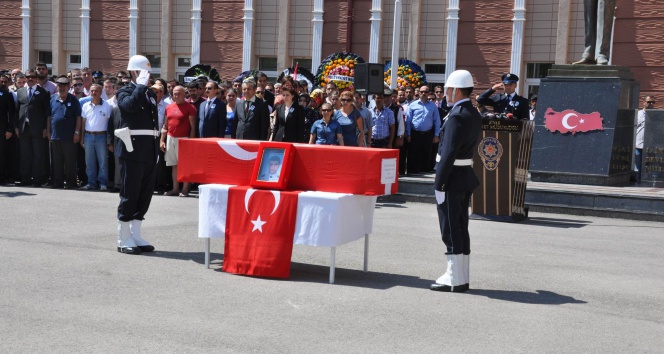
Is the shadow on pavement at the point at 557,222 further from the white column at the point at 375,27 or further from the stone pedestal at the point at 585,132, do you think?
the white column at the point at 375,27

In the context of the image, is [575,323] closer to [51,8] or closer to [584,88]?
[584,88]

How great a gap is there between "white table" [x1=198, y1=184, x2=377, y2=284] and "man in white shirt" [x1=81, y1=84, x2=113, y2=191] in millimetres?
7846

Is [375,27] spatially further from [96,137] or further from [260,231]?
[260,231]

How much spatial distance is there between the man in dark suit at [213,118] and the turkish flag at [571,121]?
5448 mm

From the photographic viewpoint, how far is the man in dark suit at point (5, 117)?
675 inches

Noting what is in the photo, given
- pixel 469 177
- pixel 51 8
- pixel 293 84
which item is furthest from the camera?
pixel 51 8

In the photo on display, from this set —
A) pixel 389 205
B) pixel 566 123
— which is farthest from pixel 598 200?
pixel 389 205

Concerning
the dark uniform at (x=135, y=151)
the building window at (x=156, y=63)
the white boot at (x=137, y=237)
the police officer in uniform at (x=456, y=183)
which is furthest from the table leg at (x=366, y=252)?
the building window at (x=156, y=63)

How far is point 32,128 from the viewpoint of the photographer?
1717 cm

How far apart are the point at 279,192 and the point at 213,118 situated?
287 inches

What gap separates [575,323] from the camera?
7.32 metres

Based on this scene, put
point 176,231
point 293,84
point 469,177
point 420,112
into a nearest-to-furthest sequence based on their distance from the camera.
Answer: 1. point 469,177
2. point 176,231
3. point 293,84
4. point 420,112

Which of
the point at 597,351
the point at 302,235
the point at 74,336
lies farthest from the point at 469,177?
the point at 74,336

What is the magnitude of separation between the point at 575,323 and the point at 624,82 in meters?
9.86
